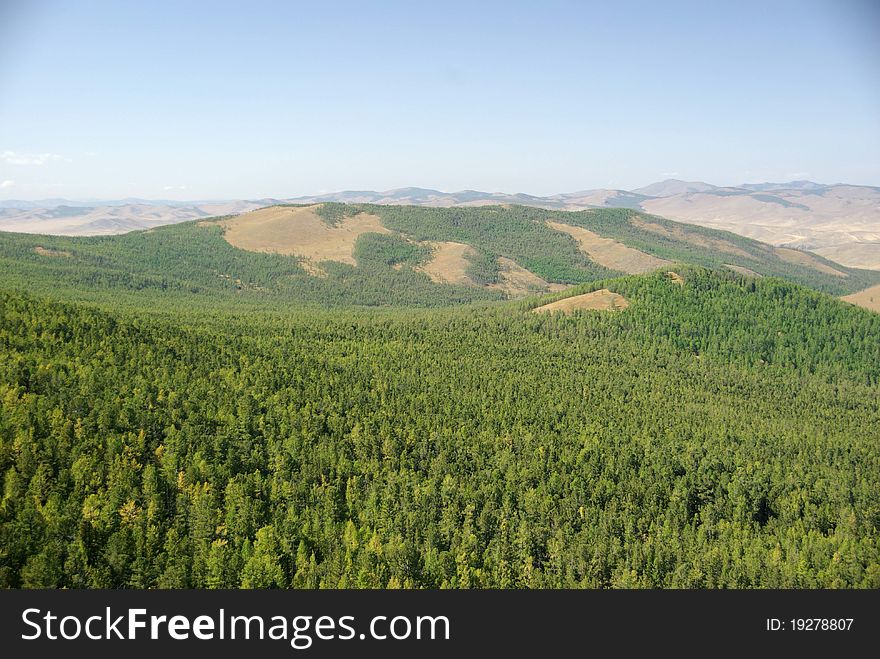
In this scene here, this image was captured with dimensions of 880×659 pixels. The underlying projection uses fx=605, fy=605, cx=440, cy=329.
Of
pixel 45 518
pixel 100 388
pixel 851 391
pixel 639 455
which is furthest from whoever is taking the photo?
pixel 851 391

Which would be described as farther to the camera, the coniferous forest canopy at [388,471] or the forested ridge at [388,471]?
the forested ridge at [388,471]

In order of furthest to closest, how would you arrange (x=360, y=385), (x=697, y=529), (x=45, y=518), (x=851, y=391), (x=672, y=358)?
(x=672, y=358) → (x=851, y=391) → (x=360, y=385) → (x=697, y=529) → (x=45, y=518)

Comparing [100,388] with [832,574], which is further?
[100,388]

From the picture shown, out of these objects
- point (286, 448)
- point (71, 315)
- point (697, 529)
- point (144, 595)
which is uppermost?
point (71, 315)

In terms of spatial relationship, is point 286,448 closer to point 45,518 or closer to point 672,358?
point 45,518

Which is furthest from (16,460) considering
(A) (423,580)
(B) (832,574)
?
(B) (832,574)

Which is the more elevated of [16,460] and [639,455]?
[16,460]

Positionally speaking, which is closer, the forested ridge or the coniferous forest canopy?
the coniferous forest canopy
